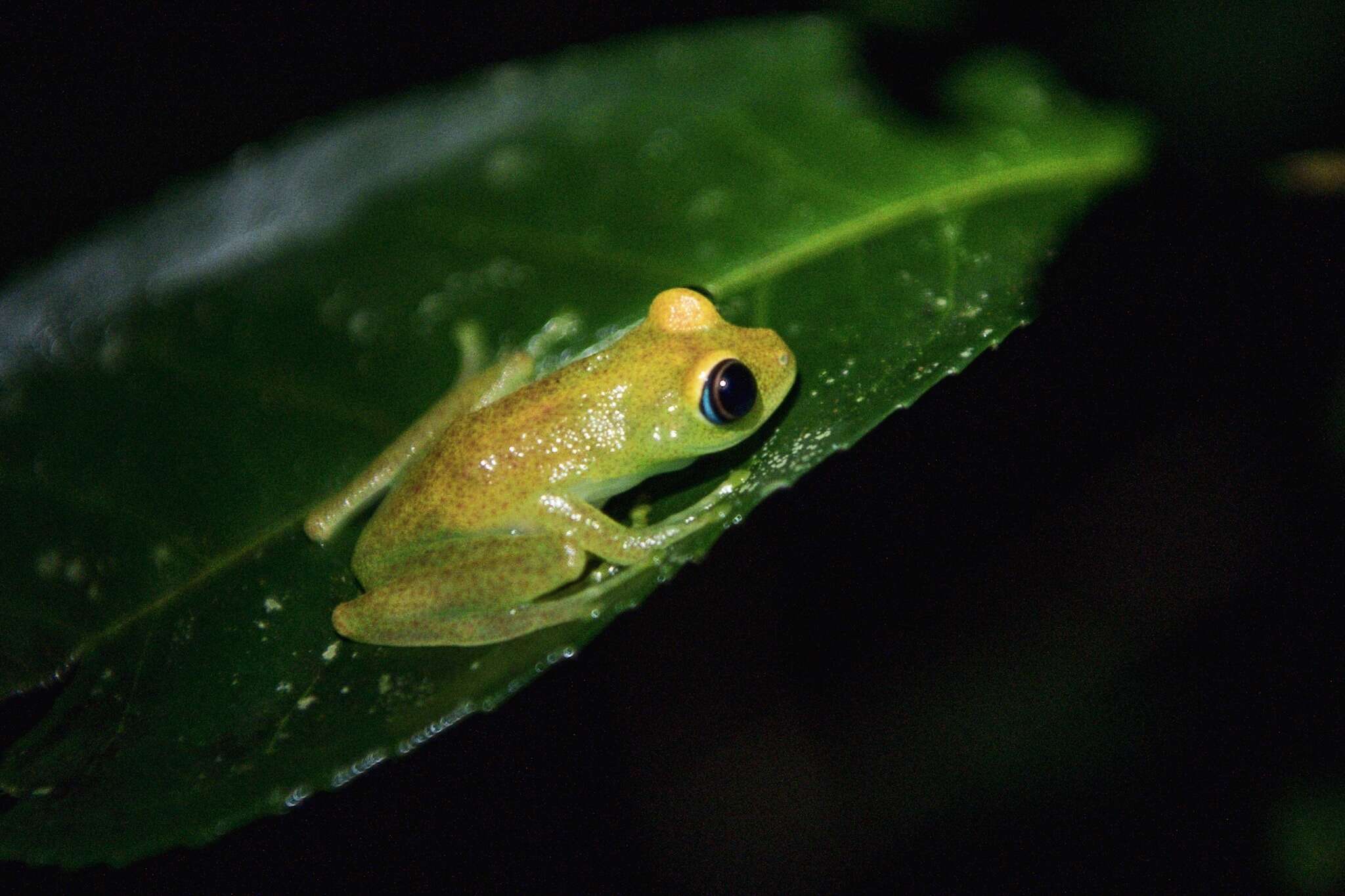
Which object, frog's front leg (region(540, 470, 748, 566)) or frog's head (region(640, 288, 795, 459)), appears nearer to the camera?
frog's front leg (region(540, 470, 748, 566))

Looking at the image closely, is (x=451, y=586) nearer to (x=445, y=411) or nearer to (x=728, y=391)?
(x=445, y=411)

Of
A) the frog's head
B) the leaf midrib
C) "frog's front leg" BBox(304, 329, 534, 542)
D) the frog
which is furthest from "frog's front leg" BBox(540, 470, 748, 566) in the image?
the leaf midrib

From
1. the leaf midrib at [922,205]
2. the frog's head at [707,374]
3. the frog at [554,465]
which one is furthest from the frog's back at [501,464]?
the leaf midrib at [922,205]

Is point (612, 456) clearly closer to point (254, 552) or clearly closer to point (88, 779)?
point (254, 552)

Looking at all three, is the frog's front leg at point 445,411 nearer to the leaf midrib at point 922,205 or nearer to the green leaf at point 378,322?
the green leaf at point 378,322

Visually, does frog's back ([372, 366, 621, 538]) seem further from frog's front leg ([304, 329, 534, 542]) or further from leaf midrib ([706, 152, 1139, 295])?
leaf midrib ([706, 152, 1139, 295])

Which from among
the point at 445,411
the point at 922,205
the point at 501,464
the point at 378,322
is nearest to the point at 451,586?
the point at 501,464
